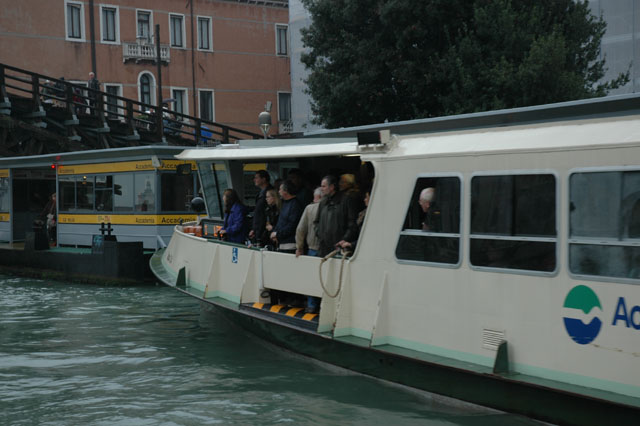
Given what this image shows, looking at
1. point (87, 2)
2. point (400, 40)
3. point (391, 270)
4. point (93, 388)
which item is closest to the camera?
point (391, 270)

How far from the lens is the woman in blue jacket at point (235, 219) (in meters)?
11.0

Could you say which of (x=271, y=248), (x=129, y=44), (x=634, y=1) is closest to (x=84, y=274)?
(x=271, y=248)

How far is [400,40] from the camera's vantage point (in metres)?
23.6

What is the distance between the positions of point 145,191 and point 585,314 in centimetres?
1503

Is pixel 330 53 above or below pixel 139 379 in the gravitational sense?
above

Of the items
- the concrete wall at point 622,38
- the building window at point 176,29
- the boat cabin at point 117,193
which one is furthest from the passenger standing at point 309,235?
the building window at point 176,29

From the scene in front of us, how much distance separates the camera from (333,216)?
8.48 metres

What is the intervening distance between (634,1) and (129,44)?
23.7 meters

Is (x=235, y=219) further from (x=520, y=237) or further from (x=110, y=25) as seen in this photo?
(x=110, y=25)

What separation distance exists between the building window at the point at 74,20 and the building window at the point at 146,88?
364 cm

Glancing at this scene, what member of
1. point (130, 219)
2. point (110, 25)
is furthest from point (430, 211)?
point (110, 25)

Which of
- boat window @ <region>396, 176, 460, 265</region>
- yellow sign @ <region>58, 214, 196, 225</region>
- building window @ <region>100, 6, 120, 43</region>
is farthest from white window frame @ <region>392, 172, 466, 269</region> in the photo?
building window @ <region>100, 6, 120, 43</region>

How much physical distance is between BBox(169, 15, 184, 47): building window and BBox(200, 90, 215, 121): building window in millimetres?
2778

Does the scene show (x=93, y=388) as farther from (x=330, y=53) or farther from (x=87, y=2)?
(x=87, y=2)
